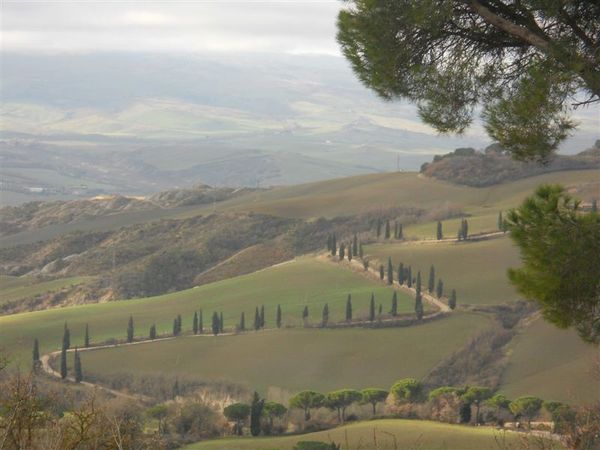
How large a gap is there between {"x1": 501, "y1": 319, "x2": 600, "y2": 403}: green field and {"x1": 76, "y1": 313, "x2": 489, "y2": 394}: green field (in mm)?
3271

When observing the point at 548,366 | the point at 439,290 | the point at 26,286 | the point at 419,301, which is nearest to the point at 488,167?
the point at 439,290

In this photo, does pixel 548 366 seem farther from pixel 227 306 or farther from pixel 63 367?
pixel 63 367

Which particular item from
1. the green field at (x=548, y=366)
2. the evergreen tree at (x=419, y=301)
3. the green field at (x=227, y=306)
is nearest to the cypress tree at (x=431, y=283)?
the evergreen tree at (x=419, y=301)

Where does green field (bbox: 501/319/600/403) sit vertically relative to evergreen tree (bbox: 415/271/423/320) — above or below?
below

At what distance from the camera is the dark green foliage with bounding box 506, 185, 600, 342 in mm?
14039

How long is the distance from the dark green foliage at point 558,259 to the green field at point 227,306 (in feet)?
153

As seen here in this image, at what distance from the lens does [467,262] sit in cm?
7319

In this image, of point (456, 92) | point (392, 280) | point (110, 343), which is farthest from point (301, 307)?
point (456, 92)

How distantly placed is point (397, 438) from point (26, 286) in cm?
6448

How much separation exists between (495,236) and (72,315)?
34297 mm

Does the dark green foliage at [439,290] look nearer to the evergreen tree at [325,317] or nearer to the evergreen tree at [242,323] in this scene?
the evergreen tree at [325,317]

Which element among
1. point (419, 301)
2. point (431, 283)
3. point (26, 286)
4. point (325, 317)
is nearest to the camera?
point (325, 317)

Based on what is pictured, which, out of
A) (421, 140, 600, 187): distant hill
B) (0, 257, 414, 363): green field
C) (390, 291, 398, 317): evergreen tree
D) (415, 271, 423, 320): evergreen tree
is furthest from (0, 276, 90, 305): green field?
(421, 140, 600, 187): distant hill

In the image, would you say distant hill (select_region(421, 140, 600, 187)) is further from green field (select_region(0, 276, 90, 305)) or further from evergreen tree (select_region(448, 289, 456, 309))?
green field (select_region(0, 276, 90, 305))
